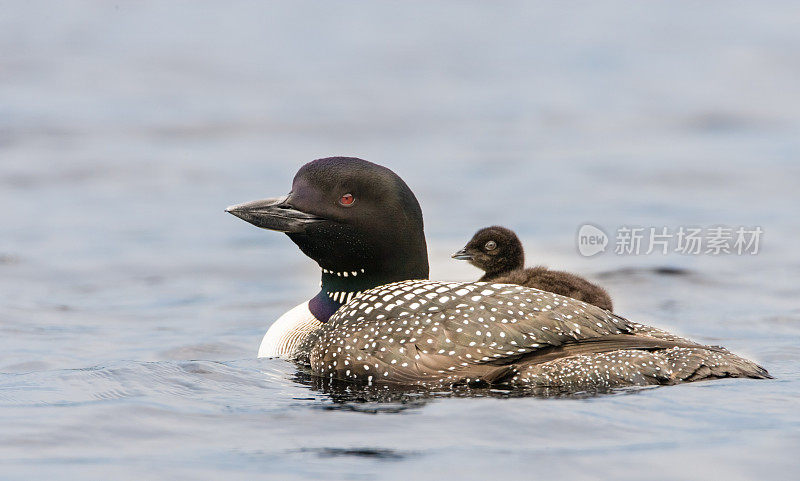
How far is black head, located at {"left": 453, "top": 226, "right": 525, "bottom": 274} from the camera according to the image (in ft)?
23.4

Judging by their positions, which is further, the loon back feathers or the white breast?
the white breast

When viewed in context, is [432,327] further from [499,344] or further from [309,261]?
[309,261]

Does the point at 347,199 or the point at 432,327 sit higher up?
the point at 347,199

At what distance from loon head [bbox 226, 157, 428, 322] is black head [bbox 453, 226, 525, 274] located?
0.97m

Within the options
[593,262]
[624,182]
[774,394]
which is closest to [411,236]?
[774,394]

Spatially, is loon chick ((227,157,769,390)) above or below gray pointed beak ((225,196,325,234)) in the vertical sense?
below

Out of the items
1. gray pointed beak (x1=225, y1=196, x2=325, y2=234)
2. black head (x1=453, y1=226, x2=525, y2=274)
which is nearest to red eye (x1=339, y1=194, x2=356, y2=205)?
gray pointed beak (x1=225, y1=196, x2=325, y2=234)

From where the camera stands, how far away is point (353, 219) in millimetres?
6023

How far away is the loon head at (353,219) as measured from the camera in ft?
19.7

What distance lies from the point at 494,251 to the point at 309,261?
3238 mm

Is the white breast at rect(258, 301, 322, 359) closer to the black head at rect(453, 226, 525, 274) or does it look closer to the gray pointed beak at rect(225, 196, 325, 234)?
the gray pointed beak at rect(225, 196, 325, 234)

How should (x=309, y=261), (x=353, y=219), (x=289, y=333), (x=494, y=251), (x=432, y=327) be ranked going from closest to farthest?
(x=432, y=327)
(x=353, y=219)
(x=289, y=333)
(x=494, y=251)
(x=309, y=261)

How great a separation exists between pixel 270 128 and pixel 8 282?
630 centimetres

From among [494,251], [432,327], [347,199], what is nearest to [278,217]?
[347,199]
